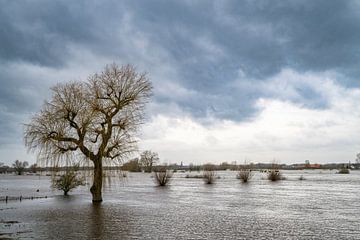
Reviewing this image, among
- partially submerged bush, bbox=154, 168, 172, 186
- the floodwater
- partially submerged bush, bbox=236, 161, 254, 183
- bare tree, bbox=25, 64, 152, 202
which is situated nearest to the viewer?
the floodwater

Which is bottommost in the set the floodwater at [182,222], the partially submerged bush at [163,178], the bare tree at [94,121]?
the floodwater at [182,222]

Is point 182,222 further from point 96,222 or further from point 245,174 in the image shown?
point 245,174

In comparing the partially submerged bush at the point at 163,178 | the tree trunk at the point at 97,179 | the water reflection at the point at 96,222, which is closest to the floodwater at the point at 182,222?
the water reflection at the point at 96,222

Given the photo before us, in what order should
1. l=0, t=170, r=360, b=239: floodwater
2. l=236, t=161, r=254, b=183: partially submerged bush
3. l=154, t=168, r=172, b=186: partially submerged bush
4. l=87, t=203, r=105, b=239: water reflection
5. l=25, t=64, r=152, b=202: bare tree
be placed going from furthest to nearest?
l=236, t=161, r=254, b=183: partially submerged bush < l=154, t=168, r=172, b=186: partially submerged bush < l=25, t=64, r=152, b=202: bare tree < l=0, t=170, r=360, b=239: floodwater < l=87, t=203, r=105, b=239: water reflection

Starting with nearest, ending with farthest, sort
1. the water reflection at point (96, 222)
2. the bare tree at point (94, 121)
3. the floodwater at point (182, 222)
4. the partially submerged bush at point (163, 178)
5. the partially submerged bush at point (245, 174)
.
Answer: the water reflection at point (96, 222), the floodwater at point (182, 222), the bare tree at point (94, 121), the partially submerged bush at point (163, 178), the partially submerged bush at point (245, 174)

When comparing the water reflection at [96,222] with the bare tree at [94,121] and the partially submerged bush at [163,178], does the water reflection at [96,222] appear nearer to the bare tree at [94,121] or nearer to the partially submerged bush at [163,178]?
the bare tree at [94,121]

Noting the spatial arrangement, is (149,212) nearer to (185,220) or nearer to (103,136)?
(185,220)

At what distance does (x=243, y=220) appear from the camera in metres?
19.2

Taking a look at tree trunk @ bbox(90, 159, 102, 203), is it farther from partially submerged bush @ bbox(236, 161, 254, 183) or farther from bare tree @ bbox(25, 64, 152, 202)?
partially submerged bush @ bbox(236, 161, 254, 183)

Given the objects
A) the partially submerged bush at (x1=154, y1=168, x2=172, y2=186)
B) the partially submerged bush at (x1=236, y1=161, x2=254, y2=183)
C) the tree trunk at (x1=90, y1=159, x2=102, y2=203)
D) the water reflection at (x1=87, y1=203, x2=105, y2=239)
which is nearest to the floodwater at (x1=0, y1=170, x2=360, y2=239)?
the water reflection at (x1=87, y1=203, x2=105, y2=239)

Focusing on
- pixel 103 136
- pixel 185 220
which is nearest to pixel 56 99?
pixel 103 136

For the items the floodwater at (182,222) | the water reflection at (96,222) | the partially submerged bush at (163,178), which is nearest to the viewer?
the water reflection at (96,222)

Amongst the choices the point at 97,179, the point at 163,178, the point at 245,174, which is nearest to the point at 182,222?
the point at 97,179

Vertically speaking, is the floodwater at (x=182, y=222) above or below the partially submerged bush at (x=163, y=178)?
below
